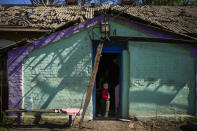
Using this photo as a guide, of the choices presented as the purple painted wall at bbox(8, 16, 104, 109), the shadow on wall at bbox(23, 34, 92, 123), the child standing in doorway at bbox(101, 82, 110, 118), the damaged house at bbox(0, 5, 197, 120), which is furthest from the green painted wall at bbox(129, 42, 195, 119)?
the purple painted wall at bbox(8, 16, 104, 109)

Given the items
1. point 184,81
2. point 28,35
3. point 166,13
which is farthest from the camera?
point 166,13

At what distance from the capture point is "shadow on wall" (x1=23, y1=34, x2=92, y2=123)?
5.58 m

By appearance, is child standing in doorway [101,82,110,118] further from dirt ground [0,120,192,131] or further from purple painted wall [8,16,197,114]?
purple painted wall [8,16,197,114]

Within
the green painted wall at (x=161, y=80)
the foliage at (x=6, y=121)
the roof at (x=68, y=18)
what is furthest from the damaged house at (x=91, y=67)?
the foliage at (x=6, y=121)

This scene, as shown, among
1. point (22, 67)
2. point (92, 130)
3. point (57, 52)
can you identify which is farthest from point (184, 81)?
point (22, 67)

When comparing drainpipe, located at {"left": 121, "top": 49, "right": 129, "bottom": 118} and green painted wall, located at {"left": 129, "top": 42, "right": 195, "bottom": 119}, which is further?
drainpipe, located at {"left": 121, "top": 49, "right": 129, "bottom": 118}

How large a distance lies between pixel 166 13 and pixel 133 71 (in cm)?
421

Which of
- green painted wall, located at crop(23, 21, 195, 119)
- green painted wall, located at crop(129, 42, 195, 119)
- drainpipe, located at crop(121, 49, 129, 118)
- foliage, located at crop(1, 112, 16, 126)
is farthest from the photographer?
drainpipe, located at crop(121, 49, 129, 118)

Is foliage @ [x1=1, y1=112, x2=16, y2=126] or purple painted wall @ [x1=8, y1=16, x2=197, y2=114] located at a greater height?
purple painted wall @ [x1=8, y1=16, x2=197, y2=114]

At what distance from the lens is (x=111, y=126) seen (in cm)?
546

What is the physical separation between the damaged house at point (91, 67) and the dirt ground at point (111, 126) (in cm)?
28

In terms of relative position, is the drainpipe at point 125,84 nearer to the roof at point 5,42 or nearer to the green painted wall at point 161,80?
the green painted wall at point 161,80

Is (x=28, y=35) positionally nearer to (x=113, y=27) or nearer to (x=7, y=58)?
(x=7, y=58)

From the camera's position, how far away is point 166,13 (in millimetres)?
7867
